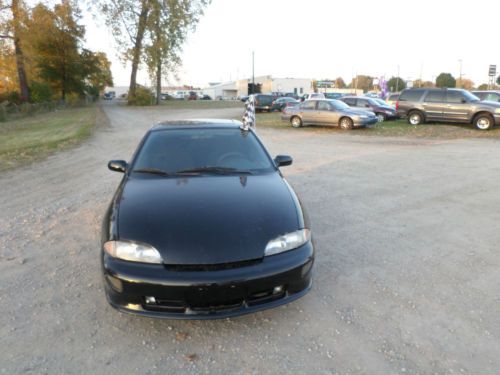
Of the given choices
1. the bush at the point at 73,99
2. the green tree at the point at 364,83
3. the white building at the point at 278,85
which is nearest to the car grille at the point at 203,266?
the bush at the point at 73,99

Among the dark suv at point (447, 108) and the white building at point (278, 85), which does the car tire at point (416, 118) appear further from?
the white building at point (278, 85)

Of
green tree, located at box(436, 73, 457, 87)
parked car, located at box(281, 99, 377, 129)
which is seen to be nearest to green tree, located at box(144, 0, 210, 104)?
parked car, located at box(281, 99, 377, 129)

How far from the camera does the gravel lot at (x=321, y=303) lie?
2551 millimetres

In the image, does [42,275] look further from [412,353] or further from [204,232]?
[412,353]

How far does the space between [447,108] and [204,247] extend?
1795 cm

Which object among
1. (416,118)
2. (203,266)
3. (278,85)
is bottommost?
(203,266)

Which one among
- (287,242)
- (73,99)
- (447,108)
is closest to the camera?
(287,242)

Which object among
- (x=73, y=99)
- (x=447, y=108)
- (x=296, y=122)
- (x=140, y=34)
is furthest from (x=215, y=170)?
(x=73, y=99)

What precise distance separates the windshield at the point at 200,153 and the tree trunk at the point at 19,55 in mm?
33801

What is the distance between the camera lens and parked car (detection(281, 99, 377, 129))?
17.4m

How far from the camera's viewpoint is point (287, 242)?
2.90m

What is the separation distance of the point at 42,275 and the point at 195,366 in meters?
2.04

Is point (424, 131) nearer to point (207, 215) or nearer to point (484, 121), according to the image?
point (484, 121)

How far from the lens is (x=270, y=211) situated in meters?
3.13
